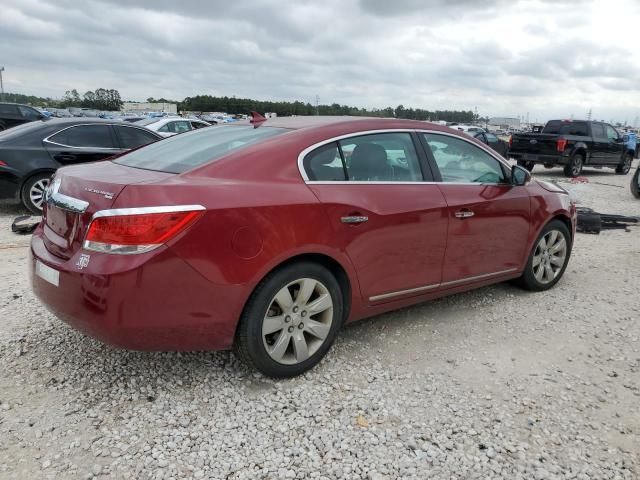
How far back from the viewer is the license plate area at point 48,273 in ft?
9.24

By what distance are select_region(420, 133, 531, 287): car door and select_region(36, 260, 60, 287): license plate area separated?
2598 mm

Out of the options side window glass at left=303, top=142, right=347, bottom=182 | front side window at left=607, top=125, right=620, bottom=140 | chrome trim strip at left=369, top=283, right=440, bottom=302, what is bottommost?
chrome trim strip at left=369, top=283, right=440, bottom=302

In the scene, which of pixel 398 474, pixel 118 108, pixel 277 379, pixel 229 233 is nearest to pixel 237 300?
pixel 229 233

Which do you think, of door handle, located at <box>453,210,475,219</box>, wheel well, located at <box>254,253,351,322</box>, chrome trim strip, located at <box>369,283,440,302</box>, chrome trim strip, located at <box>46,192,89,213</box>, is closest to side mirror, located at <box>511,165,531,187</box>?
door handle, located at <box>453,210,475,219</box>

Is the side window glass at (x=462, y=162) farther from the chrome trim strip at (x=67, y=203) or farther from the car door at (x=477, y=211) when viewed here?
the chrome trim strip at (x=67, y=203)

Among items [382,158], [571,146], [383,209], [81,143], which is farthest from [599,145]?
[383,209]

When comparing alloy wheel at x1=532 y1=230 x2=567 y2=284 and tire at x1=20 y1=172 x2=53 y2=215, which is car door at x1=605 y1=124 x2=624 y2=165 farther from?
tire at x1=20 y1=172 x2=53 y2=215

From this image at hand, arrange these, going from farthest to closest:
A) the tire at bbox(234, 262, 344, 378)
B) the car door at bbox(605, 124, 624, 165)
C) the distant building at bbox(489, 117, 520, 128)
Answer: the distant building at bbox(489, 117, 520, 128) < the car door at bbox(605, 124, 624, 165) < the tire at bbox(234, 262, 344, 378)

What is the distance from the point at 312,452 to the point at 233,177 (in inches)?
59.6

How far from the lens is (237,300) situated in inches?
112

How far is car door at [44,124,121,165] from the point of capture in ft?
25.6

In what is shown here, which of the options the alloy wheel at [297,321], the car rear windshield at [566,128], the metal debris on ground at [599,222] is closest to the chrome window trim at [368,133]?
the alloy wheel at [297,321]

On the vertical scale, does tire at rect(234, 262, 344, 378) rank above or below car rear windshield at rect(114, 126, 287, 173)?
below

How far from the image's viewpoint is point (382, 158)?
3.67 meters
